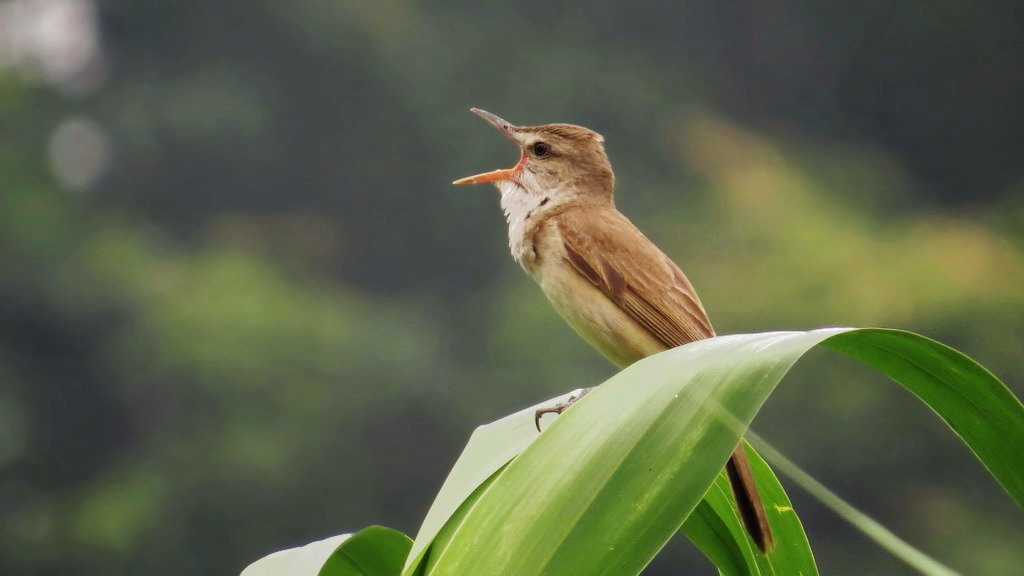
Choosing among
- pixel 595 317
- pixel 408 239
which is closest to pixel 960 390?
pixel 595 317

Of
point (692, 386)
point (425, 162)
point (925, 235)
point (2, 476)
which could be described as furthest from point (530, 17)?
point (692, 386)

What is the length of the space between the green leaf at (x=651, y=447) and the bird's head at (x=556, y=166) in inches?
93.1

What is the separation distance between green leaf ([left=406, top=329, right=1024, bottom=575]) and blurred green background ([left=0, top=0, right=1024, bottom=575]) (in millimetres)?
14688

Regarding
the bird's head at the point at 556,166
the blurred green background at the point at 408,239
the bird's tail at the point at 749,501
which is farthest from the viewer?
the blurred green background at the point at 408,239

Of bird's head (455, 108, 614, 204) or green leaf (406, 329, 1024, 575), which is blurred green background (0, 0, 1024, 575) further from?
green leaf (406, 329, 1024, 575)

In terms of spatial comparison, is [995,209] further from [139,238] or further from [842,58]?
[139,238]

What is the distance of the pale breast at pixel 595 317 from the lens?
3164 millimetres

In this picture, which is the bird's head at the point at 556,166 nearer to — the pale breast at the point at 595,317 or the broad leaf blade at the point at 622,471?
the pale breast at the point at 595,317

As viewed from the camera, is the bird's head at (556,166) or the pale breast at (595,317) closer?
the pale breast at (595,317)

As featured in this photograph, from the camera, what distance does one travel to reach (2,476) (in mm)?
21922

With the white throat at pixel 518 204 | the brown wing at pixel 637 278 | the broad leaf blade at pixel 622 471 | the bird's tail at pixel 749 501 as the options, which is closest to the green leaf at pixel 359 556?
the broad leaf blade at pixel 622 471

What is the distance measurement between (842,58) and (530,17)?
680 cm

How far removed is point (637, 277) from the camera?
331 cm

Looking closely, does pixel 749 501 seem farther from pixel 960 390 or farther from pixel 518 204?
pixel 518 204
